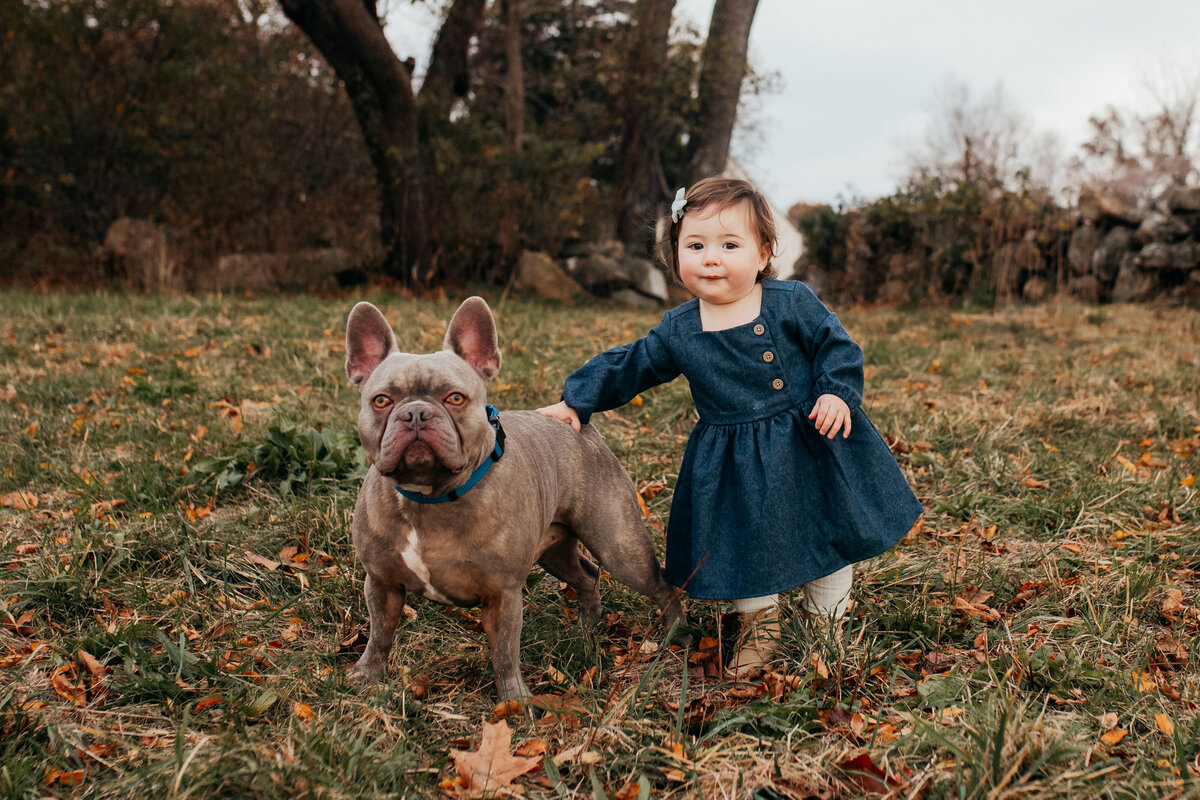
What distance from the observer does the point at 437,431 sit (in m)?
2.20

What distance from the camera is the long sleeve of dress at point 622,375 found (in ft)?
10.1

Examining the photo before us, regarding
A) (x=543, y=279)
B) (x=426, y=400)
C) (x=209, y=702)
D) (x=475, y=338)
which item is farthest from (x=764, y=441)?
(x=543, y=279)

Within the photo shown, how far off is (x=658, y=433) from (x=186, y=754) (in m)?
3.59

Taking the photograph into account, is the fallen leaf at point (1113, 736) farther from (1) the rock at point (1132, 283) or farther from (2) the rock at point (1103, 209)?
(2) the rock at point (1103, 209)

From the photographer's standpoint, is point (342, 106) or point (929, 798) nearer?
point (929, 798)

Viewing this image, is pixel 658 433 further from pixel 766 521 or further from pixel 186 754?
pixel 186 754

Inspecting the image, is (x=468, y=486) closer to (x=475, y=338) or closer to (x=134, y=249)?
(x=475, y=338)

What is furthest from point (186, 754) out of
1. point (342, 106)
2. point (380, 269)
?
point (342, 106)

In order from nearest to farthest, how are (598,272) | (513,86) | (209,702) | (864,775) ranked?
(864,775) < (209,702) < (598,272) < (513,86)

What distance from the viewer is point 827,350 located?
2.84 metres

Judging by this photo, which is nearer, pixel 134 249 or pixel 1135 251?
pixel 134 249

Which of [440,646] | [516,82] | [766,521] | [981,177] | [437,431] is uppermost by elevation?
[516,82]

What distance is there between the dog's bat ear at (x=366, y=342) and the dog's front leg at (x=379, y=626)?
66 centimetres

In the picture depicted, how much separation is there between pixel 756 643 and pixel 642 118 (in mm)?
14930
